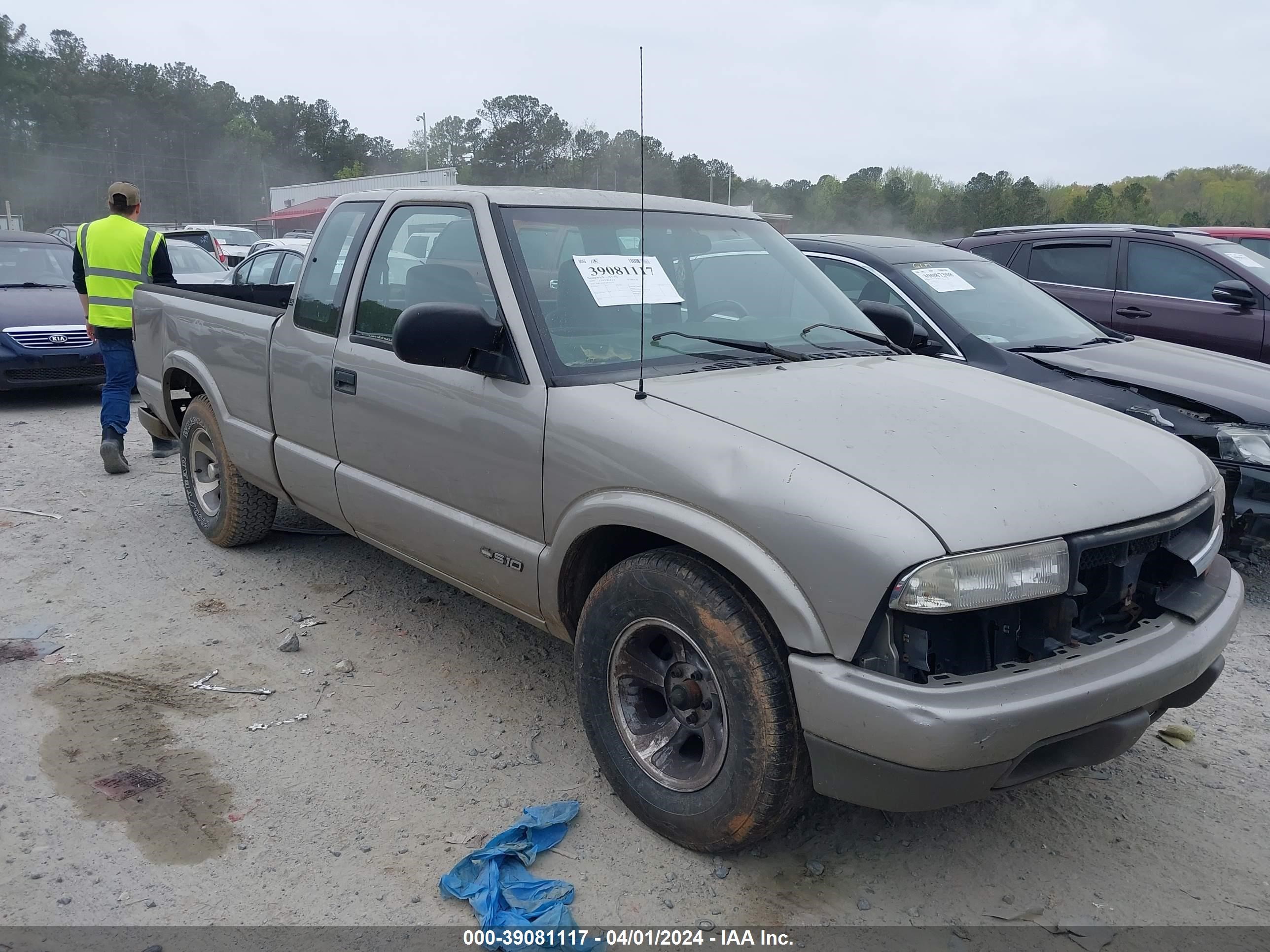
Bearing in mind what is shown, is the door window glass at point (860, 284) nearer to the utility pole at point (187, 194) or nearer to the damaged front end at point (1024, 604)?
the damaged front end at point (1024, 604)

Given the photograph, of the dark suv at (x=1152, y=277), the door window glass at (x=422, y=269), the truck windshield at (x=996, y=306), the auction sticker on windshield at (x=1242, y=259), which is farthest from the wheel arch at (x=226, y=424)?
the auction sticker on windshield at (x=1242, y=259)

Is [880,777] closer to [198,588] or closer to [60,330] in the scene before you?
[198,588]

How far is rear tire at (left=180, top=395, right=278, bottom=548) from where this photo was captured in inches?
200

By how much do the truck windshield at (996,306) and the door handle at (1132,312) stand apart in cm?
163

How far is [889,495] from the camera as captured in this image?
7.56 feet

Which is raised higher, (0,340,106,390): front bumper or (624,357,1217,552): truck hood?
(624,357,1217,552): truck hood

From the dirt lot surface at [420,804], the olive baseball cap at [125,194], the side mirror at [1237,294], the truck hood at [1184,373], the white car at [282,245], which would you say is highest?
the olive baseball cap at [125,194]

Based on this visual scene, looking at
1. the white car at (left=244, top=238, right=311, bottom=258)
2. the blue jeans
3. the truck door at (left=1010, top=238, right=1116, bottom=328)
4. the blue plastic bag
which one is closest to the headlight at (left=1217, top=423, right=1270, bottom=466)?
the truck door at (left=1010, top=238, right=1116, bottom=328)

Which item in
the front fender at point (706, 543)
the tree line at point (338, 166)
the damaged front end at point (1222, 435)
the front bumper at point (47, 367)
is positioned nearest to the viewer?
the front fender at point (706, 543)

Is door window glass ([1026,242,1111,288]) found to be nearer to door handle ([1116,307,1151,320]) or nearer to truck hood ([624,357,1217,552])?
door handle ([1116,307,1151,320])

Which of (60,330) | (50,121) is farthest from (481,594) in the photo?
(50,121)

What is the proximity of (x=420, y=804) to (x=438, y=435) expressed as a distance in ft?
4.07

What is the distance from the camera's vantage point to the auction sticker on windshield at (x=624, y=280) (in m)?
3.31

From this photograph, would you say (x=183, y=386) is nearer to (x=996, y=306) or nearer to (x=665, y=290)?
(x=665, y=290)
